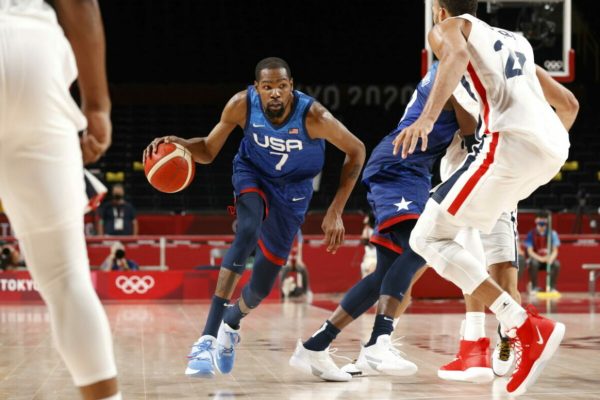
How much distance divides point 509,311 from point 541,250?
10.9 metres

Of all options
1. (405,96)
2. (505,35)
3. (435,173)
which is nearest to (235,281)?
(505,35)

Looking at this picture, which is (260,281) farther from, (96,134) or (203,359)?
(96,134)

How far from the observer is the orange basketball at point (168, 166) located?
5070mm

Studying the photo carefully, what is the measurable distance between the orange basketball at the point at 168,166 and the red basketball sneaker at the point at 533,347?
6.68 feet

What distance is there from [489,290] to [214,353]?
157cm

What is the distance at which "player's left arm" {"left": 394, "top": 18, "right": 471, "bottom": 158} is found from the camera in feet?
12.3

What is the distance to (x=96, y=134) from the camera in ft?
7.92

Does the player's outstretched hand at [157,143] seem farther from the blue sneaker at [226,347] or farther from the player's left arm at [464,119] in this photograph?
the player's left arm at [464,119]

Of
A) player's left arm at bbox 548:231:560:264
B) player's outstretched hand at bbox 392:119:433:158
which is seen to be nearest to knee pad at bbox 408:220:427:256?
player's outstretched hand at bbox 392:119:433:158

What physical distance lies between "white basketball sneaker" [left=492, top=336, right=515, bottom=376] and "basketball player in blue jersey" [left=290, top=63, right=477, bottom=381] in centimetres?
52

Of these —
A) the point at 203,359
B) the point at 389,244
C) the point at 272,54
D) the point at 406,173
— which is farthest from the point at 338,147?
the point at 272,54

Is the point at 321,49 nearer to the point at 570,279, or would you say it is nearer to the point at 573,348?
the point at 570,279

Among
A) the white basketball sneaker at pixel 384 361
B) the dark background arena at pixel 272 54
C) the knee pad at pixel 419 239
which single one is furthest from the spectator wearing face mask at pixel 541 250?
the knee pad at pixel 419 239

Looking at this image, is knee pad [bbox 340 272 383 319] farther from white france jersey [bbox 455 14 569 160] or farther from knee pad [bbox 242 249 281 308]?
white france jersey [bbox 455 14 569 160]
